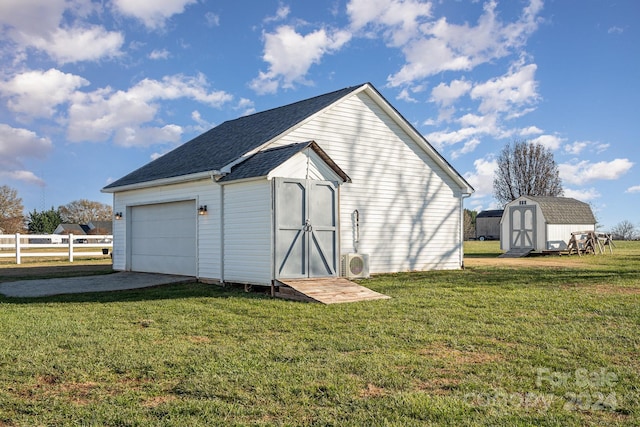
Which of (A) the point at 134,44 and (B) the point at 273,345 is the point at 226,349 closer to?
(B) the point at 273,345

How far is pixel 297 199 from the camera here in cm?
1262

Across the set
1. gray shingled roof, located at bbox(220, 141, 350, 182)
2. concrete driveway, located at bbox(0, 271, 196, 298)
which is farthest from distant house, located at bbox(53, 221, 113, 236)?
gray shingled roof, located at bbox(220, 141, 350, 182)

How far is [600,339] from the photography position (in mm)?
6961

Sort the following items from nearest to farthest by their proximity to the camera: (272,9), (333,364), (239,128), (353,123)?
(333,364) → (272,9) → (353,123) → (239,128)

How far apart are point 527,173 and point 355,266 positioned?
43.2 meters

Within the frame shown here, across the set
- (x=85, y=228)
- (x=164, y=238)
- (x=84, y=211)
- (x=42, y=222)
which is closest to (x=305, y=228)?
(x=164, y=238)

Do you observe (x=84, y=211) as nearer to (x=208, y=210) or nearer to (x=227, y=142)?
(x=227, y=142)

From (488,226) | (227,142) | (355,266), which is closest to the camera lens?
(355,266)

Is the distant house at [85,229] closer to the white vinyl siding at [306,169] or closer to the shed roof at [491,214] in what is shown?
the shed roof at [491,214]

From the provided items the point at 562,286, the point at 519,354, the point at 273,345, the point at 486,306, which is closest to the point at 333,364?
the point at 273,345

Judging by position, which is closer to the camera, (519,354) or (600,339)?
(519,354)

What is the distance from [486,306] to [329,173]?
5.18 meters

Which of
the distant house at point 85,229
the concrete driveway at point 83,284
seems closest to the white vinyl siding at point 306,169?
the concrete driveway at point 83,284

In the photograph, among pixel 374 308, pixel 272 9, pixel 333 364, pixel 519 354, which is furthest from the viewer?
pixel 272 9
